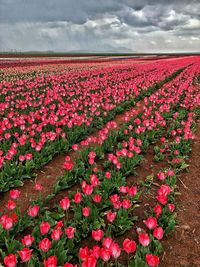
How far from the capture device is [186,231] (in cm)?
418

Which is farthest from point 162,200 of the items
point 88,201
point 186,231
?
point 88,201

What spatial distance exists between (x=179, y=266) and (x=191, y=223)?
0.97 m

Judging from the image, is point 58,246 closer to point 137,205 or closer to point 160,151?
point 137,205

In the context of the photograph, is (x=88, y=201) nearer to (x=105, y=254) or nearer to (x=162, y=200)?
(x=162, y=200)

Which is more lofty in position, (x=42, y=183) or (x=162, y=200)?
(x=162, y=200)

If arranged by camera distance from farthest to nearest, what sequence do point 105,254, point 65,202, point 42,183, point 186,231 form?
point 42,183 < point 186,231 < point 65,202 < point 105,254

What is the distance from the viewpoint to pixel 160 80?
19219 mm

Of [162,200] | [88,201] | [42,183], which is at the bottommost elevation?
[42,183]

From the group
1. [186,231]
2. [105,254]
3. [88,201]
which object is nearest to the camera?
[105,254]

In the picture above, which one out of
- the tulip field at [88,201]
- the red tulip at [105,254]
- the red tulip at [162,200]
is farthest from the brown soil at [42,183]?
the red tulip at [105,254]

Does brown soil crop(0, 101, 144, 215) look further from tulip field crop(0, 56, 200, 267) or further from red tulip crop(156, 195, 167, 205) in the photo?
red tulip crop(156, 195, 167, 205)

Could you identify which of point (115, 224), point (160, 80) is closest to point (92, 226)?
point (115, 224)

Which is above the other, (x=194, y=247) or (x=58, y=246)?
(x=58, y=246)

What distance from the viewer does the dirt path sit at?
143 inches
